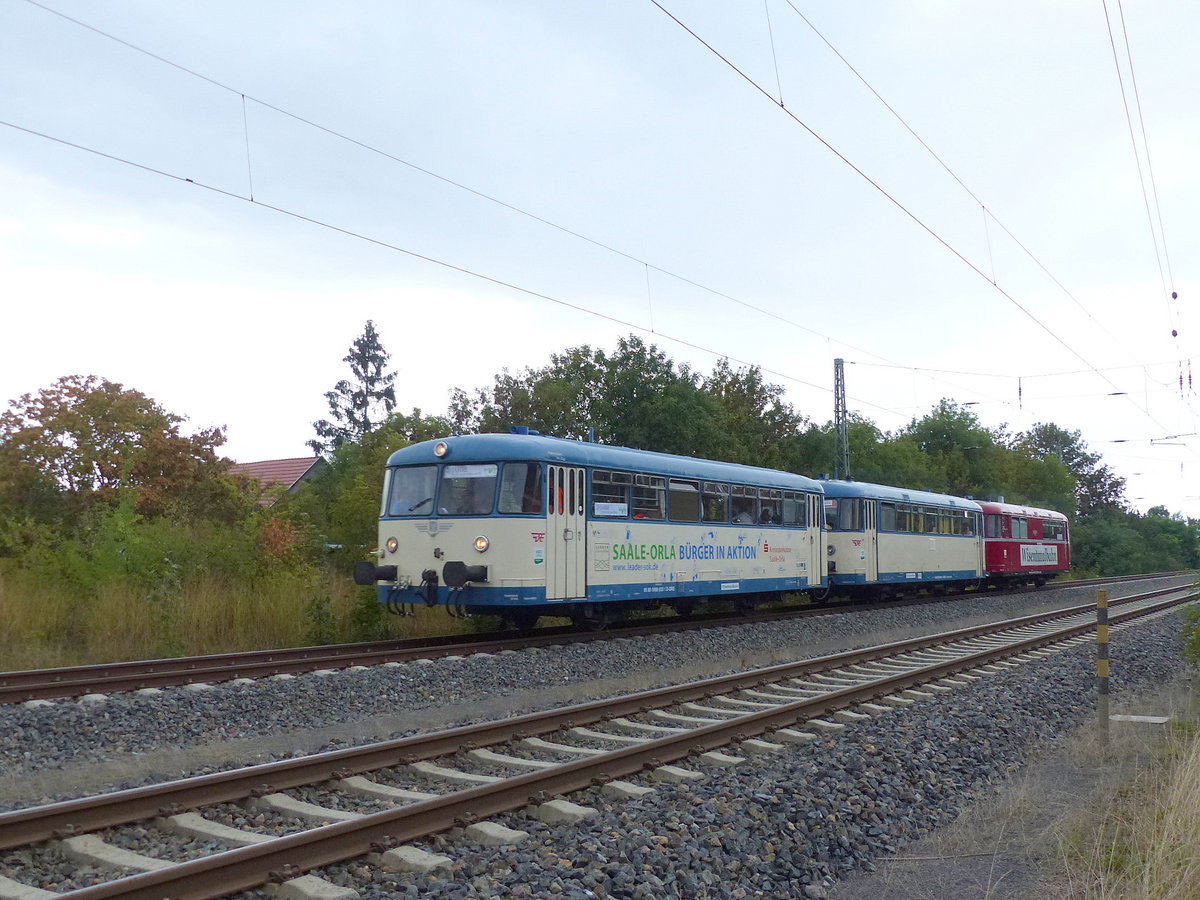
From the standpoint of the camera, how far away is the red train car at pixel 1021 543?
3206 cm

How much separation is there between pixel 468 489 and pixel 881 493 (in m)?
14.0

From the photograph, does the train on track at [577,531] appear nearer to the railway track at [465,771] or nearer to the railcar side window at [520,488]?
the railcar side window at [520,488]

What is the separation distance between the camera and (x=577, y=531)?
1480 centimetres

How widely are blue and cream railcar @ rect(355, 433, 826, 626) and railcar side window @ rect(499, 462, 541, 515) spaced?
14 millimetres

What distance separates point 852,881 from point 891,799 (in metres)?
1.39

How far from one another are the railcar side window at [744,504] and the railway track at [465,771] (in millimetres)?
6231

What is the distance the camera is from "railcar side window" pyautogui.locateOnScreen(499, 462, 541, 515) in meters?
14.1

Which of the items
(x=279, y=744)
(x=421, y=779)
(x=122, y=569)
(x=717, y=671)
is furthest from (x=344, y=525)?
(x=421, y=779)

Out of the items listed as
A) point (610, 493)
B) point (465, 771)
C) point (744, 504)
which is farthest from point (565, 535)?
point (465, 771)

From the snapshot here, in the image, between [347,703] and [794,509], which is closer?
[347,703]

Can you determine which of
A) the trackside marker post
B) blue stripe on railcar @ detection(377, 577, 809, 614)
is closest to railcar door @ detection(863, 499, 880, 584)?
blue stripe on railcar @ detection(377, 577, 809, 614)

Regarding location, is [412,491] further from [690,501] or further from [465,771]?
[465,771]

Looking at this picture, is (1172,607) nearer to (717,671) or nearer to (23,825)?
(717,671)

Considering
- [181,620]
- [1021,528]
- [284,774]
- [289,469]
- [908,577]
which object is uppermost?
[289,469]
